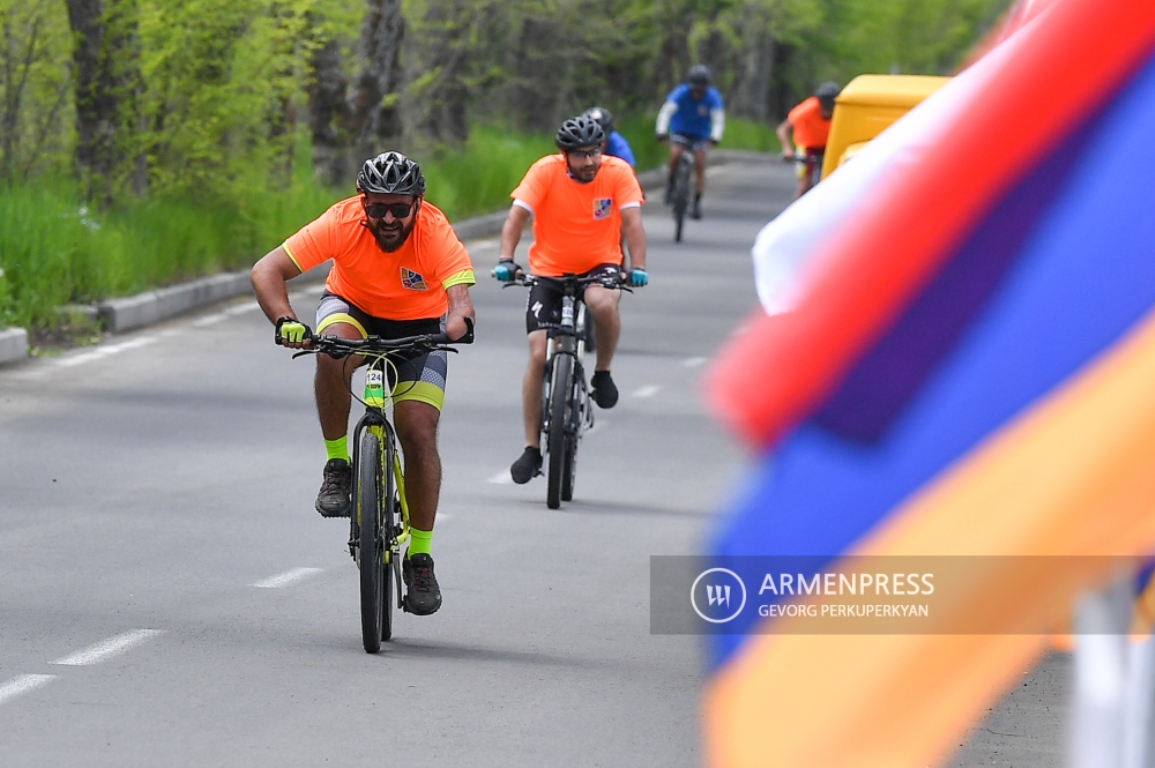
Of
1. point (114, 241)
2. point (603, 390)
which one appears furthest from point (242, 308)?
point (603, 390)

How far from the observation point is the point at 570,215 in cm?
1201

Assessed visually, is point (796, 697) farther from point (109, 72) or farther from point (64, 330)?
point (109, 72)

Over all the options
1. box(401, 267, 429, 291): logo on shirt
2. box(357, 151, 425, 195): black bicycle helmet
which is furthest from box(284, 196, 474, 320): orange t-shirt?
box(357, 151, 425, 195): black bicycle helmet

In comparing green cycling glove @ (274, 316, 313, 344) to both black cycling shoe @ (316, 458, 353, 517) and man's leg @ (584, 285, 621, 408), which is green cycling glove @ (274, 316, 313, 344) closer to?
black cycling shoe @ (316, 458, 353, 517)

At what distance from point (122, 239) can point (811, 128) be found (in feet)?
32.7

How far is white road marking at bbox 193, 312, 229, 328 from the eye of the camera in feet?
60.1

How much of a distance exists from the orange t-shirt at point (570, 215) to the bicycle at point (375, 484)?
404cm

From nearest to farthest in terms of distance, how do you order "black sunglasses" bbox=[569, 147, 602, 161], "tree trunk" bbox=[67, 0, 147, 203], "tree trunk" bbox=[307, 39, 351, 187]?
"black sunglasses" bbox=[569, 147, 602, 161] < "tree trunk" bbox=[67, 0, 147, 203] < "tree trunk" bbox=[307, 39, 351, 187]

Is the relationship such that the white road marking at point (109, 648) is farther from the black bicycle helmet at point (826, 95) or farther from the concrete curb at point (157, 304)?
the black bicycle helmet at point (826, 95)

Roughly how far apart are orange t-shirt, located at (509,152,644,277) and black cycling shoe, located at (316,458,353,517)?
371 cm

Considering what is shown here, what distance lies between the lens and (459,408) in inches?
567

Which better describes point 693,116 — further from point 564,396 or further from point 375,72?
point 564,396

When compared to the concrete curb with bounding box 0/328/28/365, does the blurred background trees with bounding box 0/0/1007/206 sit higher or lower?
higher

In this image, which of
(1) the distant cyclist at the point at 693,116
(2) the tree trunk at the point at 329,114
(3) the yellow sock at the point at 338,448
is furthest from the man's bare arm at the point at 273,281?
(1) the distant cyclist at the point at 693,116
